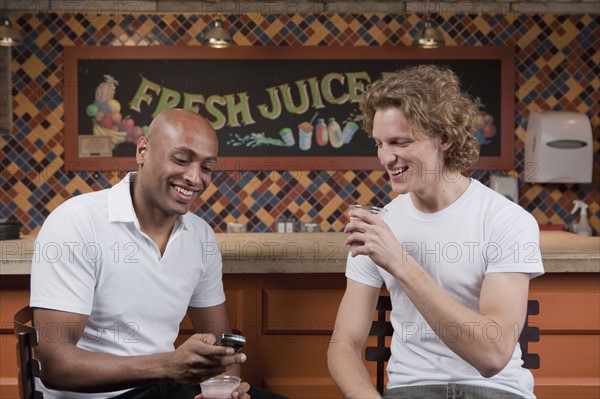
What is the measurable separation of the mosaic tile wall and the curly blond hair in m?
3.25

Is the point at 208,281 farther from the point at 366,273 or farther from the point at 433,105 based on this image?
the point at 433,105

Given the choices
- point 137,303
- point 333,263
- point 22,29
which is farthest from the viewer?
point 22,29

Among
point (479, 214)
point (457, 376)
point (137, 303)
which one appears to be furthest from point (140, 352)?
point (479, 214)

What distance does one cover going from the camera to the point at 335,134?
5531 mm

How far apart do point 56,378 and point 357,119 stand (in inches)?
148

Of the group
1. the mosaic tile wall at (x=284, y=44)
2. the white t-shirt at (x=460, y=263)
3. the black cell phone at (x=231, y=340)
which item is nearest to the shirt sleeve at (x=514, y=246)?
the white t-shirt at (x=460, y=263)

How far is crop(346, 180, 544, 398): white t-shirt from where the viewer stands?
2084 millimetres

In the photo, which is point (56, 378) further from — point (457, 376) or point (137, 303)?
point (457, 376)

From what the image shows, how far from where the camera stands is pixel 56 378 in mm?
2102

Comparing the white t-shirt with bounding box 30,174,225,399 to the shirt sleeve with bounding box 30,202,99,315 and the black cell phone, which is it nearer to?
the shirt sleeve with bounding box 30,202,99,315

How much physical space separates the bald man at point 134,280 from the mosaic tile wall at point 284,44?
9.87 feet

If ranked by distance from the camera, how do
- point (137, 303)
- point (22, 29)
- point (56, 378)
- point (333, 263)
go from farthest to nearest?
point (22, 29), point (333, 263), point (137, 303), point (56, 378)

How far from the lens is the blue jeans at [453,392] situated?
2080 mm

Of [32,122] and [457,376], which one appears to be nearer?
[457,376]
